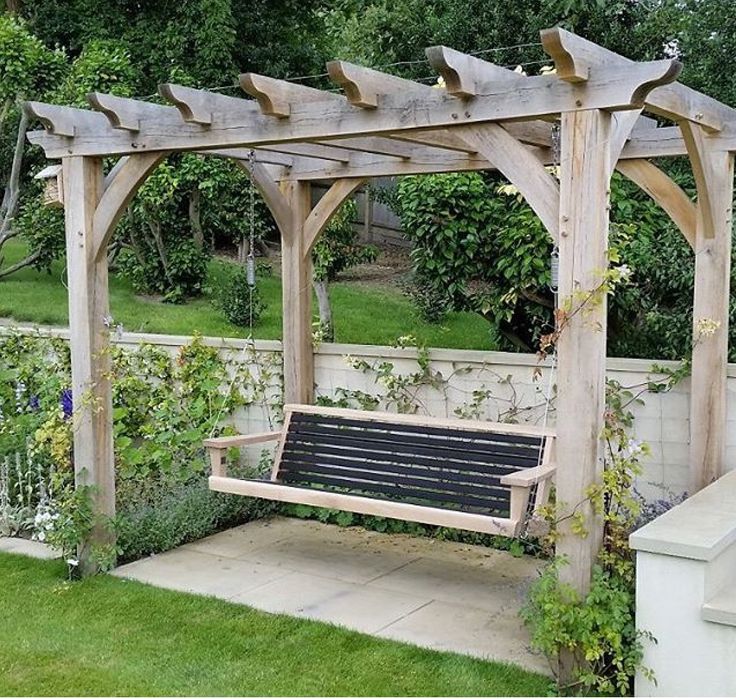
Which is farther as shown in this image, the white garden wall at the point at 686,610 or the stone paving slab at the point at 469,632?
the stone paving slab at the point at 469,632

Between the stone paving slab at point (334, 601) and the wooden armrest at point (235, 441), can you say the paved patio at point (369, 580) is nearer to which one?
the stone paving slab at point (334, 601)

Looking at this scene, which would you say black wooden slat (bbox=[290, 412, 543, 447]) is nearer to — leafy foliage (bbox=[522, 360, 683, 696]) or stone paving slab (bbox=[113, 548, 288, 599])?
stone paving slab (bbox=[113, 548, 288, 599])

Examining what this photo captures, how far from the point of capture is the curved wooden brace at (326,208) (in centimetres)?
559

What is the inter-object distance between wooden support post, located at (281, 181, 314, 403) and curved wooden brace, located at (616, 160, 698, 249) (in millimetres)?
2097

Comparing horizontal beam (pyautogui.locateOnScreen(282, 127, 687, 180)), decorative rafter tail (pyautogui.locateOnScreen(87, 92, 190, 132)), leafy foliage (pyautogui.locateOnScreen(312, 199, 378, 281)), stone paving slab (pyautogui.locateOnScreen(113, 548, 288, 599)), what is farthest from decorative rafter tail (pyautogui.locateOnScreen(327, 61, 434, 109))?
leafy foliage (pyautogui.locateOnScreen(312, 199, 378, 281))

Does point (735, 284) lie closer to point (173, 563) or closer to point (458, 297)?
point (458, 297)

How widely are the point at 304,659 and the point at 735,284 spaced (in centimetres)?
360

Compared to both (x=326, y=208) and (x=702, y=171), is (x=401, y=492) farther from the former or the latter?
(x=702, y=171)

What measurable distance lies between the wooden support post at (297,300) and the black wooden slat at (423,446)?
1.96 feet

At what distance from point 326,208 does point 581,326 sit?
8.89 ft

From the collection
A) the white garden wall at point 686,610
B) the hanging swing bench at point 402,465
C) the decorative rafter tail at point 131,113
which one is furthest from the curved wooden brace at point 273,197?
the white garden wall at point 686,610

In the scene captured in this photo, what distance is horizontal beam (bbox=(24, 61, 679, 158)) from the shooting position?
126 inches

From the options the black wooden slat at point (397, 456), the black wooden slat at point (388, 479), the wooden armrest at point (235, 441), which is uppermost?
the wooden armrest at point (235, 441)

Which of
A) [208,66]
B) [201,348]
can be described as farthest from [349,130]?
[208,66]
